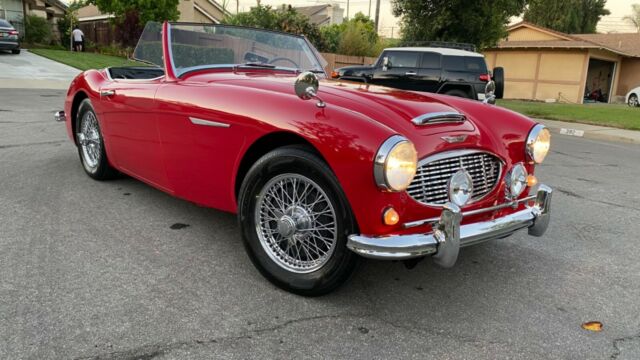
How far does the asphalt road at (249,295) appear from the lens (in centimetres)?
233

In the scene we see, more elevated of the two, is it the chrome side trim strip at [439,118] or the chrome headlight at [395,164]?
the chrome side trim strip at [439,118]

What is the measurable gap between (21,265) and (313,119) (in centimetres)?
192

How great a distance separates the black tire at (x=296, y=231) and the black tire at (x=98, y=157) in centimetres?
228

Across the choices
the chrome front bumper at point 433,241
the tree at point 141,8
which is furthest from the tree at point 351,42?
the chrome front bumper at point 433,241

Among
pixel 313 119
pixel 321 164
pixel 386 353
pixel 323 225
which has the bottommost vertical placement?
pixel 386 353

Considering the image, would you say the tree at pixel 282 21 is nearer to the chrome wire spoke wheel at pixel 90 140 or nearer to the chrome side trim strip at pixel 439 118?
the chrome wire spoke wheel at pixel 90 140

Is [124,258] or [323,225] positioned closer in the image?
[323,225]

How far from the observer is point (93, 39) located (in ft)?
105

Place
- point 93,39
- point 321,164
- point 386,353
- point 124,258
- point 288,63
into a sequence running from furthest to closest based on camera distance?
point 93,39, point 288,63, point 124,258, point 321,164, point 386,353

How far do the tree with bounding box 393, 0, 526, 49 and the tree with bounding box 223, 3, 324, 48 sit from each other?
591 cm

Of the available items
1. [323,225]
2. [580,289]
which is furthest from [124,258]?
[580,289]

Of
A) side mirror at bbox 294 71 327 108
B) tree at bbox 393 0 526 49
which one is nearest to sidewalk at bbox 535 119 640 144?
tree at bbox 393 0 526 49

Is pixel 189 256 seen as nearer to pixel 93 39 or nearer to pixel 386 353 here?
pixel 386 353

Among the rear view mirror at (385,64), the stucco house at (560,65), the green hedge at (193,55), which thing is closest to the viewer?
the green hedge at (193,55)
